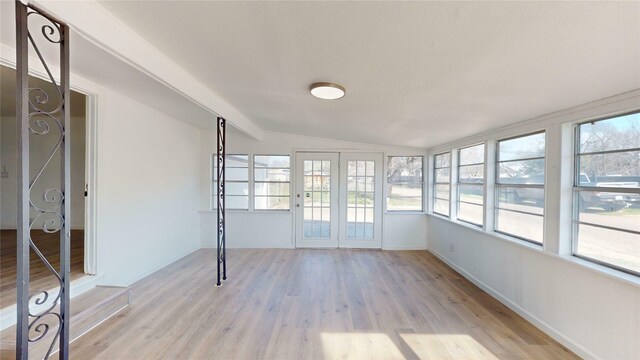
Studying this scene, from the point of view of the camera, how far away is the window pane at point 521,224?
8.89ft

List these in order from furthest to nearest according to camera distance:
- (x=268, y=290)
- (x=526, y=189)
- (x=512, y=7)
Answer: (x=268, y=290) < (x=526, y=189) < (x=512, y=7)

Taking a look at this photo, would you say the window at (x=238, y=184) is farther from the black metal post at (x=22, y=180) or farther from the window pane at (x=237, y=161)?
the black metal post at (x=22, y=180)

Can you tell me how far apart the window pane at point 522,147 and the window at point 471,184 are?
13.9 inches

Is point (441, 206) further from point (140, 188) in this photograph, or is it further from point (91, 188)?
point (91, 188)

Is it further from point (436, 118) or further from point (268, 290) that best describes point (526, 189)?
point (268, 290)

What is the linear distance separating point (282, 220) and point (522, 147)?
3983 mm

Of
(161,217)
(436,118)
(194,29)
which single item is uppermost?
(194,29)

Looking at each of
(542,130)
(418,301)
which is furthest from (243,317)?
(542,130)

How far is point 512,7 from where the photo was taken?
1.14 metres

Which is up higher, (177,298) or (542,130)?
(542,130)

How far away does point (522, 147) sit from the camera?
295 cm

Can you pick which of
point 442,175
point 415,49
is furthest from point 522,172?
point 415,49

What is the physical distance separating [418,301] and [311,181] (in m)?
2.96

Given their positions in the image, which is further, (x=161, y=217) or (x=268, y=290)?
(x=161, y=217)
